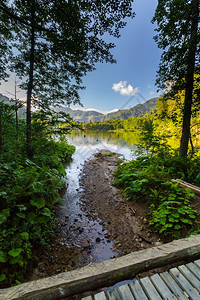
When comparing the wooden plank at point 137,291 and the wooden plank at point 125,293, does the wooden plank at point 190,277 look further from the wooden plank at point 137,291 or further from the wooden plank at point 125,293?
the wooden plank at point 125,293

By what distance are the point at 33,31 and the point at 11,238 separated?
30.3 feet

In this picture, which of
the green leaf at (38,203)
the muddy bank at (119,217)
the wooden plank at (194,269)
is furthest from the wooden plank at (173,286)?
the green leaf at (38,203)

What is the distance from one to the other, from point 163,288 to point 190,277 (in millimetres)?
534

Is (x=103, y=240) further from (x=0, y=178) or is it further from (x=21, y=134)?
(x=21, y=134)

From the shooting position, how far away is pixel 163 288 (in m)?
1.78

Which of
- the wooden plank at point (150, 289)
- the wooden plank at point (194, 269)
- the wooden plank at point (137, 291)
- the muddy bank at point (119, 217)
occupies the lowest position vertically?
the muddy bank at point (119, 217)

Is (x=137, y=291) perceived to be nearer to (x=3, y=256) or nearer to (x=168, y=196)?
(x=3, y=256)

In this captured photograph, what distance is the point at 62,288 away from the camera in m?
1.63

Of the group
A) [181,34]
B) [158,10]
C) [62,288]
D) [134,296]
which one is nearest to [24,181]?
[62,288]

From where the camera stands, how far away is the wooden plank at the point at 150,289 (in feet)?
5.51

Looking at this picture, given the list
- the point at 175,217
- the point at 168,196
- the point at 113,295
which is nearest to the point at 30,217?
the point at 113,295

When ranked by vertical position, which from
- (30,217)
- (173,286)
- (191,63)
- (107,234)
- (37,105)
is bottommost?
(107,234)

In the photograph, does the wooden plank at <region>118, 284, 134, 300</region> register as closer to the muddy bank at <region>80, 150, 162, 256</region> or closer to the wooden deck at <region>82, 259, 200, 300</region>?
the wooden deck at <region>82, 259, 200, 300</region>

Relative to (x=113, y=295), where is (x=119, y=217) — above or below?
below
